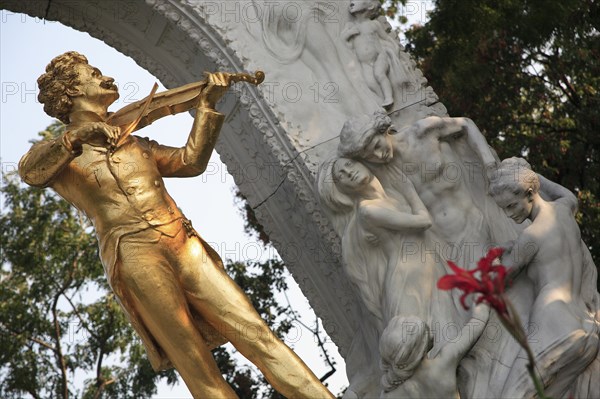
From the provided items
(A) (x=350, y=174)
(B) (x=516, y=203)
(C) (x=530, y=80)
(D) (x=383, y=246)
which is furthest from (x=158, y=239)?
(C) (x=530, y=80)

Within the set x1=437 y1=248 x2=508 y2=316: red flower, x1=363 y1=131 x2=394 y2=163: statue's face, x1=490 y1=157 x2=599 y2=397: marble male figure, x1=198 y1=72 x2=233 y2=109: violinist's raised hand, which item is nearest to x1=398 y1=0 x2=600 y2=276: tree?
x1=363 y1=131 x2=394 y2=163: statue's face

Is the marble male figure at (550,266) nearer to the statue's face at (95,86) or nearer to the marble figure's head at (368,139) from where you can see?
the marble figure's head at (368,139)

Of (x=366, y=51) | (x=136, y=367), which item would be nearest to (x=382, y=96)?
(x=366, y=51)

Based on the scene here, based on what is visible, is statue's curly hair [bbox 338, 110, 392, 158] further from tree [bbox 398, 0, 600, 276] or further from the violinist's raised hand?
tree [bbox 398, 0, 600, 276]

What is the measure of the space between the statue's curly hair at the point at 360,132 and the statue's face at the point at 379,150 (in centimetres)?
2

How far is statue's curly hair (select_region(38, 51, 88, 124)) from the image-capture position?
780cm

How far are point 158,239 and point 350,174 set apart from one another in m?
1.18

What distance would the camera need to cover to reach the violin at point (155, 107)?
7.76 m

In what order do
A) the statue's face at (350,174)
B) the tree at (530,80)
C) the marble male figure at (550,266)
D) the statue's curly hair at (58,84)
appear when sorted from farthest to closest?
the tree at (530,80) → the statue's curly hair at (58,84) → the statue's face at (350,174) → the marble male figure at (550,266)

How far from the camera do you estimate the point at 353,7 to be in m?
8.62

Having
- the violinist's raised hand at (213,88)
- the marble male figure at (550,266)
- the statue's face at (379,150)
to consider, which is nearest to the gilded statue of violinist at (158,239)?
the violinist's raised hand at (213,88)

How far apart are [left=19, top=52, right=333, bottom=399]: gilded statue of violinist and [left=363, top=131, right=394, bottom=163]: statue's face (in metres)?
0.76

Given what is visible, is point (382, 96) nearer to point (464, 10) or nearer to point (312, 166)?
point (312, 166)

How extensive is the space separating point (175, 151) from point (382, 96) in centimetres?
140
